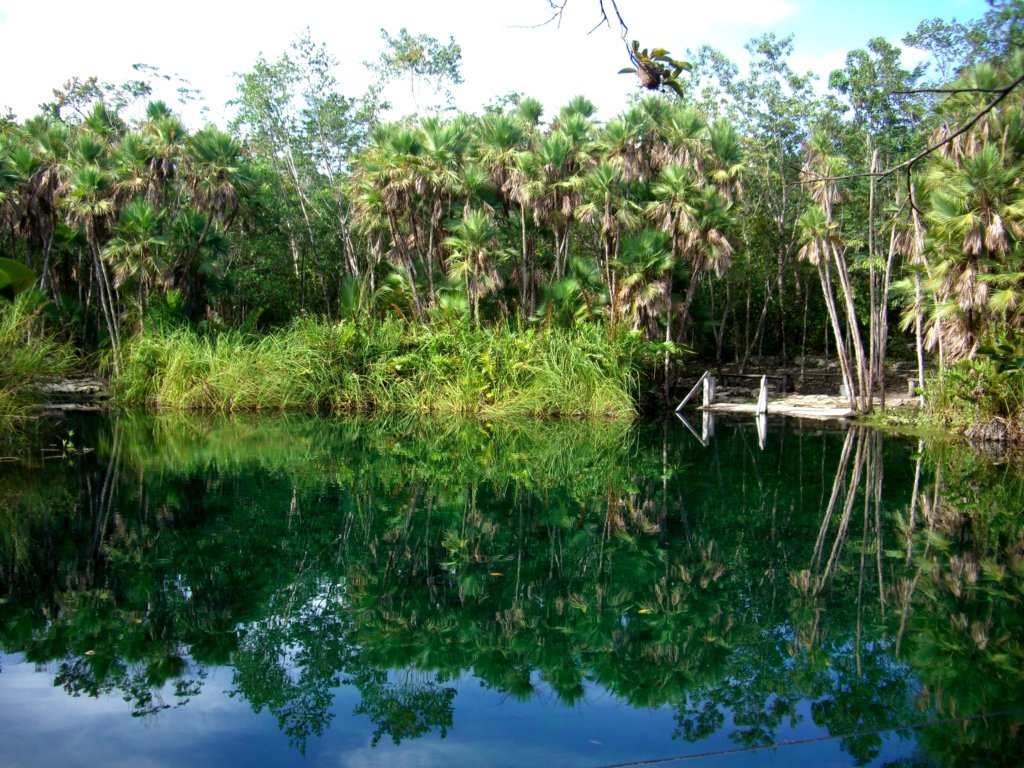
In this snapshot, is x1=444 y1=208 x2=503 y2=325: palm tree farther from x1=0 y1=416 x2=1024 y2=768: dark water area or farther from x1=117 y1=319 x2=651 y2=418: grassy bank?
x1=0 y1=416 x2=1024 y2=768: dark water area

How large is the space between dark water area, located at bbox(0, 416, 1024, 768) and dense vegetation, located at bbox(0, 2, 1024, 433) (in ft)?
24.9

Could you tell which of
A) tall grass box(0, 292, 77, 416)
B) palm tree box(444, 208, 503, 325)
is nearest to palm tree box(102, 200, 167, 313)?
palm tree box(444, 208, 503, 325)

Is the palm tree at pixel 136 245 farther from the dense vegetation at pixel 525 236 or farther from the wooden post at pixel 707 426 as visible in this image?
the wooden post at pixel 707 426

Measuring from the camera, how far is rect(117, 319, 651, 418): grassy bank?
67.3ft

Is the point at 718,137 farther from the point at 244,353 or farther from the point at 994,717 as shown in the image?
the point at 994,717

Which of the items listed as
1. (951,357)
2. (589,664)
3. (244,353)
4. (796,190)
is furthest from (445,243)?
(589,664)

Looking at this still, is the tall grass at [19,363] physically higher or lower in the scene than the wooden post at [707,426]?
higher

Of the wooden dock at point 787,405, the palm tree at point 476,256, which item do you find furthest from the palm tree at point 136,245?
the wooden dock at point 787,405

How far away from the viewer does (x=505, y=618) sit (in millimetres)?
6508

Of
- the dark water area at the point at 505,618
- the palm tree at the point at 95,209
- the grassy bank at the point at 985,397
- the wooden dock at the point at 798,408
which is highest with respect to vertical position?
the palm tree at the point at 95,209

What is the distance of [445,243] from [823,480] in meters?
13.1

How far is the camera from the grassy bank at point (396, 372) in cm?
2052

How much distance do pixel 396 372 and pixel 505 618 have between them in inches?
609

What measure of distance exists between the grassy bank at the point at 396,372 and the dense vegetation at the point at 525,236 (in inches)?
3.2
